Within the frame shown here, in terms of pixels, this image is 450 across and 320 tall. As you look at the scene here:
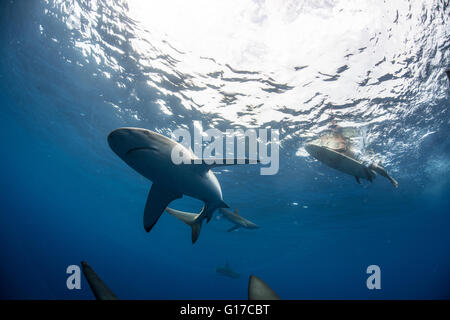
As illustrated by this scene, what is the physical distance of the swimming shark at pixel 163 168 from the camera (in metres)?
3.39

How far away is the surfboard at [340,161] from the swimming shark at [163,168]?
109 inches

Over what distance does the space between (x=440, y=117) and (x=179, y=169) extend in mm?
16626

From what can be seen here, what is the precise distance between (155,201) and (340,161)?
494 centimetres

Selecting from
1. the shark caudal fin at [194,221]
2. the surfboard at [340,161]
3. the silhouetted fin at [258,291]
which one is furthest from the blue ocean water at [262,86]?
the silhouetted fin at [258,291]

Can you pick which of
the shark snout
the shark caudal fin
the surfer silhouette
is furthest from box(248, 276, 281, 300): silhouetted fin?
the surfer silhouette

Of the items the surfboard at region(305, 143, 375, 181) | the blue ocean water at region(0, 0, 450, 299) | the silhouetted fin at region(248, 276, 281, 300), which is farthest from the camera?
the blue ocean water at region(0, 0, 450, 299)

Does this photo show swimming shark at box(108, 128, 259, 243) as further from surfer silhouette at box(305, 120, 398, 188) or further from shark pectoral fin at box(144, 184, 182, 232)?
surfer silhouette at box(305, 120, 398, 188)

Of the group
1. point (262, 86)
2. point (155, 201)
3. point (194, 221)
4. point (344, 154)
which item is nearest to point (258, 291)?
point (155, 201)

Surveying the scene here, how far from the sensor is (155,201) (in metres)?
5.29

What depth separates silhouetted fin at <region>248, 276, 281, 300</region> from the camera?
1912mm

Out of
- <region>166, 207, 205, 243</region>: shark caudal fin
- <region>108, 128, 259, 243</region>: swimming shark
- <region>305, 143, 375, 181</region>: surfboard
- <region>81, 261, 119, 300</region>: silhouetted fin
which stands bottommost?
<region>81, 261, 119, 300</region>: silhouetted fin

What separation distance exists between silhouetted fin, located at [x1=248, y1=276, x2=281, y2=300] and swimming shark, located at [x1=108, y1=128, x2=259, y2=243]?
2.27 m

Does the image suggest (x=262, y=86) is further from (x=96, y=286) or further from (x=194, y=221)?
(x=96, y=286)

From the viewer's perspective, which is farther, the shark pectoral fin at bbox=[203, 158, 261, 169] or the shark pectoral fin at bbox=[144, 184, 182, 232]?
the shark pectoral fin at bbox=[144, 184, 182, 232]
